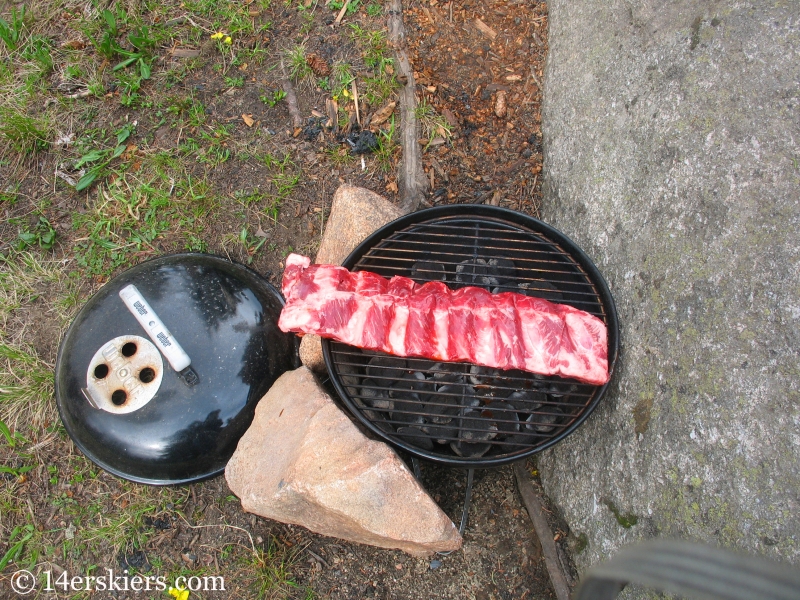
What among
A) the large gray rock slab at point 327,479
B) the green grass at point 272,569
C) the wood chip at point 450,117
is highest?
the wood chip at point 450,117

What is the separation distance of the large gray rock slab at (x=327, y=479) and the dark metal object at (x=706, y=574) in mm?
1526

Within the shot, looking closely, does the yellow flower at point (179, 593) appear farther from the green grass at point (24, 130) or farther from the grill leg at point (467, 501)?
the green grass at point (24, 130)

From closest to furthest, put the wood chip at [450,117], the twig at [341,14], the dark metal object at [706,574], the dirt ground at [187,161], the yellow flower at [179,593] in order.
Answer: the dark metal object at [706,574], the yellow flower at [179,593], the dirt ground at [187,161], the wood chip at [450,117], the twig at [341,14]

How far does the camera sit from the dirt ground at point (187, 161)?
332 cm

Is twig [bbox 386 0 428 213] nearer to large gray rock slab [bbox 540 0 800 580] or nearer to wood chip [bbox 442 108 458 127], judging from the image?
wood chip [bbox 442 108 458 127]

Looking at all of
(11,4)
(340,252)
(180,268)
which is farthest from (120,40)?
(340,252)

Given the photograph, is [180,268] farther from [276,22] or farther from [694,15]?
[694,15]

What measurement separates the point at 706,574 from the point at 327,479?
1852 mm

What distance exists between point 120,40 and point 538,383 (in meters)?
4.22

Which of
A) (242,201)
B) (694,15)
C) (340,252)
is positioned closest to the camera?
(694,15)

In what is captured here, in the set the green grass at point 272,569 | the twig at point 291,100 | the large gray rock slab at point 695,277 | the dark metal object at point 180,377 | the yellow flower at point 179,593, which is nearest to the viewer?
the large gray rock slab at point 695,277

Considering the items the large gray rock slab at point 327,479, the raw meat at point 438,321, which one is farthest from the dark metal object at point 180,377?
the raw meat at point 438,321

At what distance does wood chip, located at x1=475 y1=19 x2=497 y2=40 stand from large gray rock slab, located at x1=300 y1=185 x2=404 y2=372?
173 centimetres

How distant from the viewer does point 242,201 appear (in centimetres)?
374
